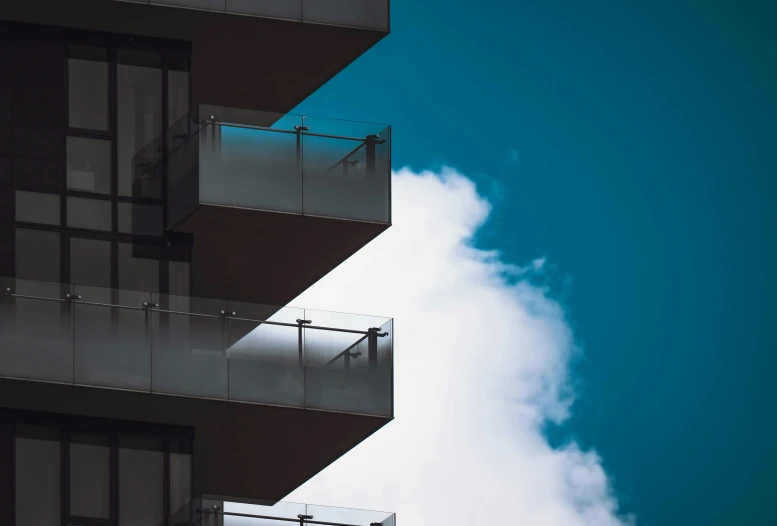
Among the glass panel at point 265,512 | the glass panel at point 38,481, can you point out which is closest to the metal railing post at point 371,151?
the glass panel at point 265,512

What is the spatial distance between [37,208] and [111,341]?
7.47 feet

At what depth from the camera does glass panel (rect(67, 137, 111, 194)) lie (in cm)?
3706

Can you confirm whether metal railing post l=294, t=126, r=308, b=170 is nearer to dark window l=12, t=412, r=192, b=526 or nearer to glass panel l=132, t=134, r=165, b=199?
glass panel l=132, t=134, r=165, b=199

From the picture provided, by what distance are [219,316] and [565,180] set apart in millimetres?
45873

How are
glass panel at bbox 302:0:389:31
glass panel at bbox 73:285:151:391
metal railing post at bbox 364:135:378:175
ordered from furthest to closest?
glass panel at bbox 302:0:389:31
metal railing post at bbox 364:135:378:175
glass panel at bbox 73:285:151:391

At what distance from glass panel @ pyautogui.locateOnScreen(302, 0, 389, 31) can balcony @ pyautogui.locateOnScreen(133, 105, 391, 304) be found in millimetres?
1627

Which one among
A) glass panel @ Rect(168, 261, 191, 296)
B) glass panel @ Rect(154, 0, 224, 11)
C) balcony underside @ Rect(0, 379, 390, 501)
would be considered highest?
glass panel @ Rect(154, 0, 224, 11)

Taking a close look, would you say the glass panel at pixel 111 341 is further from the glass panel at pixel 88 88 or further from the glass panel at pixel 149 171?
the glass panel at pixel 88 88

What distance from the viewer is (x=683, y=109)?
8738 centimetres

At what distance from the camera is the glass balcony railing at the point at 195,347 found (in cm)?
3531

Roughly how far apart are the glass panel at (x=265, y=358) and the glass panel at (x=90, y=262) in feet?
6.04

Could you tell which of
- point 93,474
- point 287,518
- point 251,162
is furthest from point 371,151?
point 93,474

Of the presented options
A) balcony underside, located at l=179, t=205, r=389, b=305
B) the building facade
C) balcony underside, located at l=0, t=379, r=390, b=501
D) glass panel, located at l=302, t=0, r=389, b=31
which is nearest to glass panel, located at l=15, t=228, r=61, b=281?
the building facade

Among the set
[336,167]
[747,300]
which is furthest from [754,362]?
[336,167]
